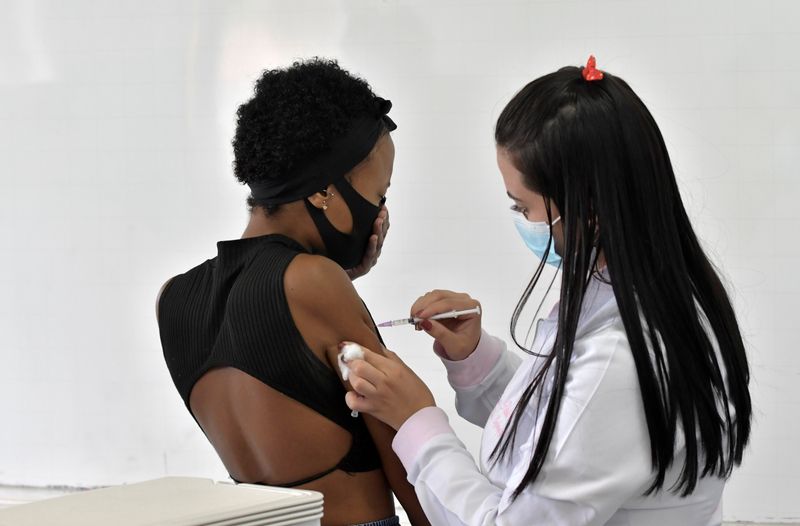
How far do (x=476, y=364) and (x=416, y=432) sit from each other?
40cm

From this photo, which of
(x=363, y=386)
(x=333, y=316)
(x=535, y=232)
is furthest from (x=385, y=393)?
(x=535, y=232)

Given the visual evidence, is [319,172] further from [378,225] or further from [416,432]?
[416,432]

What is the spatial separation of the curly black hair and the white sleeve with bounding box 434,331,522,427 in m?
0.43

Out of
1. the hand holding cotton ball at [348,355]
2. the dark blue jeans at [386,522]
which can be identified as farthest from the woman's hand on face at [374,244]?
the dark blue jeans at [386,522]

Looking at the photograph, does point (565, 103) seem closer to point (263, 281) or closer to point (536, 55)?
point (263, 281)

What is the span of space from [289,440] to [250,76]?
5.06ft

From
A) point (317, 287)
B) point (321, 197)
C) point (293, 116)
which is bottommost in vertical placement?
point (317, 287)

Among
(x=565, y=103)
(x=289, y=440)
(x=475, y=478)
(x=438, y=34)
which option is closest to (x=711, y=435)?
(x=475, y=478)

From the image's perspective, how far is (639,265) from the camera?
981 millimetres

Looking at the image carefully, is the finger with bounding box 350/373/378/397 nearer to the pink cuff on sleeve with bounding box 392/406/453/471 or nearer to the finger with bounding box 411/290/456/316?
the pink cuff on sleeve with bounding box 392/406/453/471

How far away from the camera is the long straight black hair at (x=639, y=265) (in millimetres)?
961

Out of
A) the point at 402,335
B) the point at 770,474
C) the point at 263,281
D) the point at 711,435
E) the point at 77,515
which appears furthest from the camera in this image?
the point at 402,335

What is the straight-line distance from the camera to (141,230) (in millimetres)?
2604

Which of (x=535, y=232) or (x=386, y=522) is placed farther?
(x=386, y=522)
